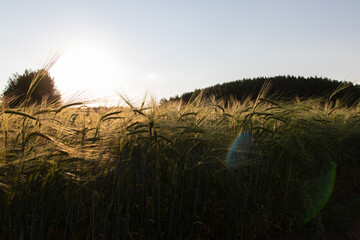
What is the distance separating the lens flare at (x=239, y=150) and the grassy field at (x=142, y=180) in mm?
11

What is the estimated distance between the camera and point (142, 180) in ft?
6.01

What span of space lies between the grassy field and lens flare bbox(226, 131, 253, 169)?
1cm

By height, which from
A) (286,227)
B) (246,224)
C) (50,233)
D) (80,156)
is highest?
(80,156)

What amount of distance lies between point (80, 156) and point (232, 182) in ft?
3.73

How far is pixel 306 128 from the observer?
9.70ft

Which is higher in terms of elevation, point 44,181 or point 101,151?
point 101,151

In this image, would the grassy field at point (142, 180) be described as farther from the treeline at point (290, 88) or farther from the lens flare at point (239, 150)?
the treeline at point (290, 88)

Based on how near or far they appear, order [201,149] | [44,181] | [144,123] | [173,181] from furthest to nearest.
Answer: [201,149] < [144,123] < [173,181] < [44,181]

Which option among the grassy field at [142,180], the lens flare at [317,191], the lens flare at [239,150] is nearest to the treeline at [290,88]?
the lens flare at [317,191]

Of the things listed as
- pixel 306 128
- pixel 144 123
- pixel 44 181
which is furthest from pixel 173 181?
pixel 306 128

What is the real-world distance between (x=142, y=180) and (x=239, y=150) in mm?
769

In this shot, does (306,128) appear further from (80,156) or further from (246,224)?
(80,156)

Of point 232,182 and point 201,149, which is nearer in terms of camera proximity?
point 232,182

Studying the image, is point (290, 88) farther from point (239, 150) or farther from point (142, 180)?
point (142, 180)
